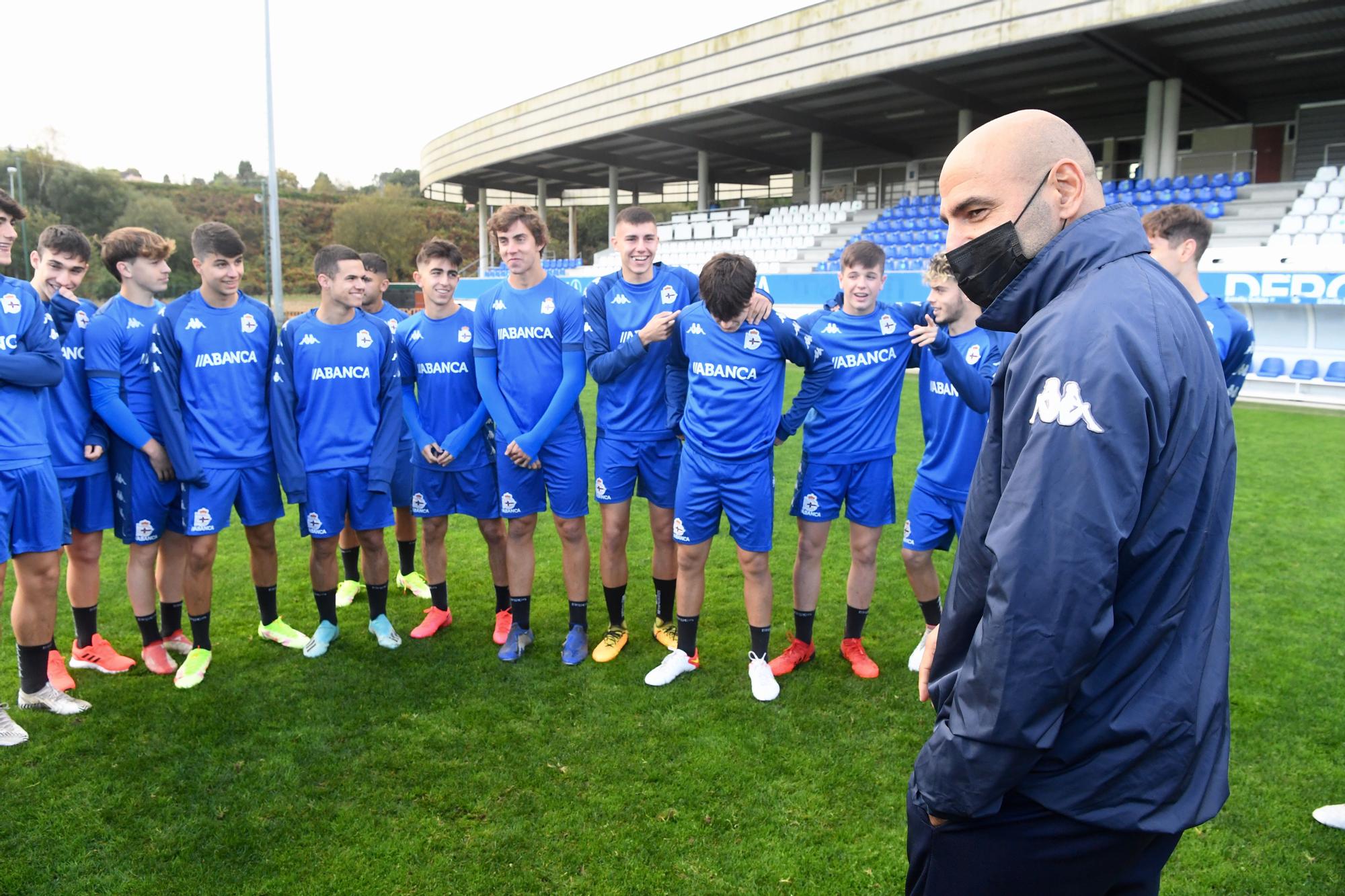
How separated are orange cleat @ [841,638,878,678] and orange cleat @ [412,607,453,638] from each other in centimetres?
235

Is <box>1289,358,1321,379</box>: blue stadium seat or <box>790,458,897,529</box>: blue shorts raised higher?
<box>1289,358,1321,379</box>: blue stadium seat

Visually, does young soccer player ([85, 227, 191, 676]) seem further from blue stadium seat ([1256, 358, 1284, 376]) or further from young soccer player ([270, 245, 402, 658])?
blue stadium seat ([1256, 358, 1284, 376])

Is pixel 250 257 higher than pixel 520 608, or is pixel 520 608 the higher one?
pixel 250 257

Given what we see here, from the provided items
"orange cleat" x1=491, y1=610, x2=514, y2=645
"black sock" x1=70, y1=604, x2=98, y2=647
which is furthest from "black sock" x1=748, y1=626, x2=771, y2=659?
"black sock" x1=70, y1=604, x2=98, y2=647

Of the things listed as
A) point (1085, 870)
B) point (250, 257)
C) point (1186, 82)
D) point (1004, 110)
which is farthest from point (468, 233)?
point (1085, 870)

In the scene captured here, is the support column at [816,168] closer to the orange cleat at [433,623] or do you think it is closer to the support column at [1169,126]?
the support column at [1169,126]

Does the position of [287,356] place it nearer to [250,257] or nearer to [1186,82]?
[1186,82]

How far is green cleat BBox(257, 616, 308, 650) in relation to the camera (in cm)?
479

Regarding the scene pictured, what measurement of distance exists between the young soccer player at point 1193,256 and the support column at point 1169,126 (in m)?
→ 18.0

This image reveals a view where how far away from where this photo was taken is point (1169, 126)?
1911 cm

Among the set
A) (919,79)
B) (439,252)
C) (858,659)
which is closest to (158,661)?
(439,252)

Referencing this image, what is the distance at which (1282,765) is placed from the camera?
11.2ft

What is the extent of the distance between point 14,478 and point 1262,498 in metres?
8.97

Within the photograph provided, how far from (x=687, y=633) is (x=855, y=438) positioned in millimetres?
1323
